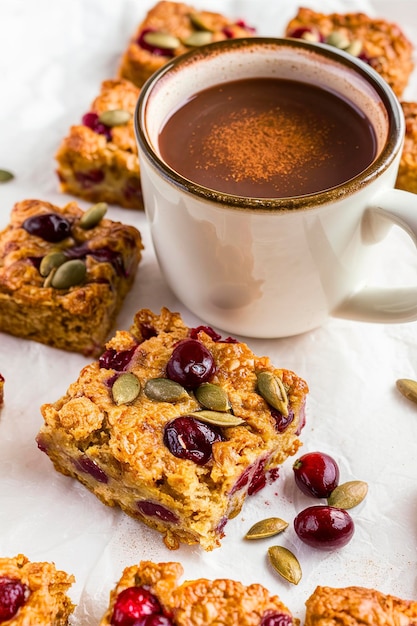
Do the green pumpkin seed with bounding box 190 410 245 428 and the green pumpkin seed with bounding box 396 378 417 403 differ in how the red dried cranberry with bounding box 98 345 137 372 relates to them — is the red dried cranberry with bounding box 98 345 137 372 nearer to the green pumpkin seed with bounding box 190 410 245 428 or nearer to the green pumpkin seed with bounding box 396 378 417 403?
the green pumpkin seed with bounding box 190 410 245 428

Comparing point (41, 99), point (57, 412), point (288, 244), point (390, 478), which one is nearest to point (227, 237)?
point (288, 244)

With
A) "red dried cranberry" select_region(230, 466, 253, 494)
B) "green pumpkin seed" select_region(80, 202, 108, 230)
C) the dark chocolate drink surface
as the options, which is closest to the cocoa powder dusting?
the dark chocolate drink surface

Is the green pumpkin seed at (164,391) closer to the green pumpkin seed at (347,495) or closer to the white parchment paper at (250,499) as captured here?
the white parchment paper at (250,499)

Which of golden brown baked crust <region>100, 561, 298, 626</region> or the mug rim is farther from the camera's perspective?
the mug rim

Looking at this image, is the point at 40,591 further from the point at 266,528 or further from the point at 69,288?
the point at 69,288

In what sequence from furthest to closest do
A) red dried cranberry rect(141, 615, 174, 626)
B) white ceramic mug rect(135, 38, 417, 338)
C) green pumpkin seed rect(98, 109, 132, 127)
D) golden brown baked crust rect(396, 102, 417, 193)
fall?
green pumpkin seed rect(98, 109, 132, 127), golden brown baked crust rect(396, 102, 417, 193), white ceramic mug rect(135, 38, 417, 338), red dried cranberry rect(141, 615, 174, 626)

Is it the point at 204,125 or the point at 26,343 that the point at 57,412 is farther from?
the point at 204,125
